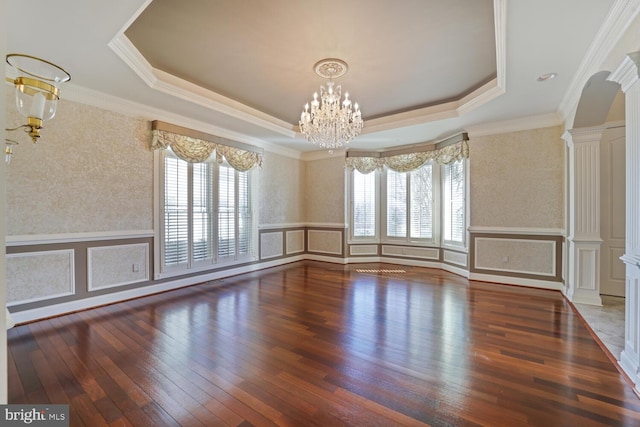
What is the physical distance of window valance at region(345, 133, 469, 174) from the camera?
5353 mm

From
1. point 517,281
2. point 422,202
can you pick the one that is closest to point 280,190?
point 422,202

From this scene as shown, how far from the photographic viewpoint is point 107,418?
1.72 meters

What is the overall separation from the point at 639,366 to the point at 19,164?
19.4ft

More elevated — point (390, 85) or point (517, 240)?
point (390, 85)

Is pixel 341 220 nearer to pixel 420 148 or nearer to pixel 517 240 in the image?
pixel 420 148

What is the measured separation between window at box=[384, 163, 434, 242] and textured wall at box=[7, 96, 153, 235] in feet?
16.2

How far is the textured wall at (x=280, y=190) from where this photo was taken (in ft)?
20.4

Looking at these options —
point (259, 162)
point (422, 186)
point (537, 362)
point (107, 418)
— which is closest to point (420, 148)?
point (422, 186)

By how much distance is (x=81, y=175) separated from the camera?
11.6 feet

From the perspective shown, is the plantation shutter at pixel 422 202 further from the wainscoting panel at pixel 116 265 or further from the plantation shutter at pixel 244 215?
the wainscoting panel at pixel 116 265

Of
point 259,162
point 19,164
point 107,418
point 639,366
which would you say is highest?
point 259,162

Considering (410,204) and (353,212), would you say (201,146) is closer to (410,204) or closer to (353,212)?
(353,212)

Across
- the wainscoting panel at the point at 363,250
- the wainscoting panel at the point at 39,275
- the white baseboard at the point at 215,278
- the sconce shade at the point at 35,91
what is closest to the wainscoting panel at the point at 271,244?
the white baseboard at the point at 215,278

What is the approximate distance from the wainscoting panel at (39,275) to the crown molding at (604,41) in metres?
5.85
